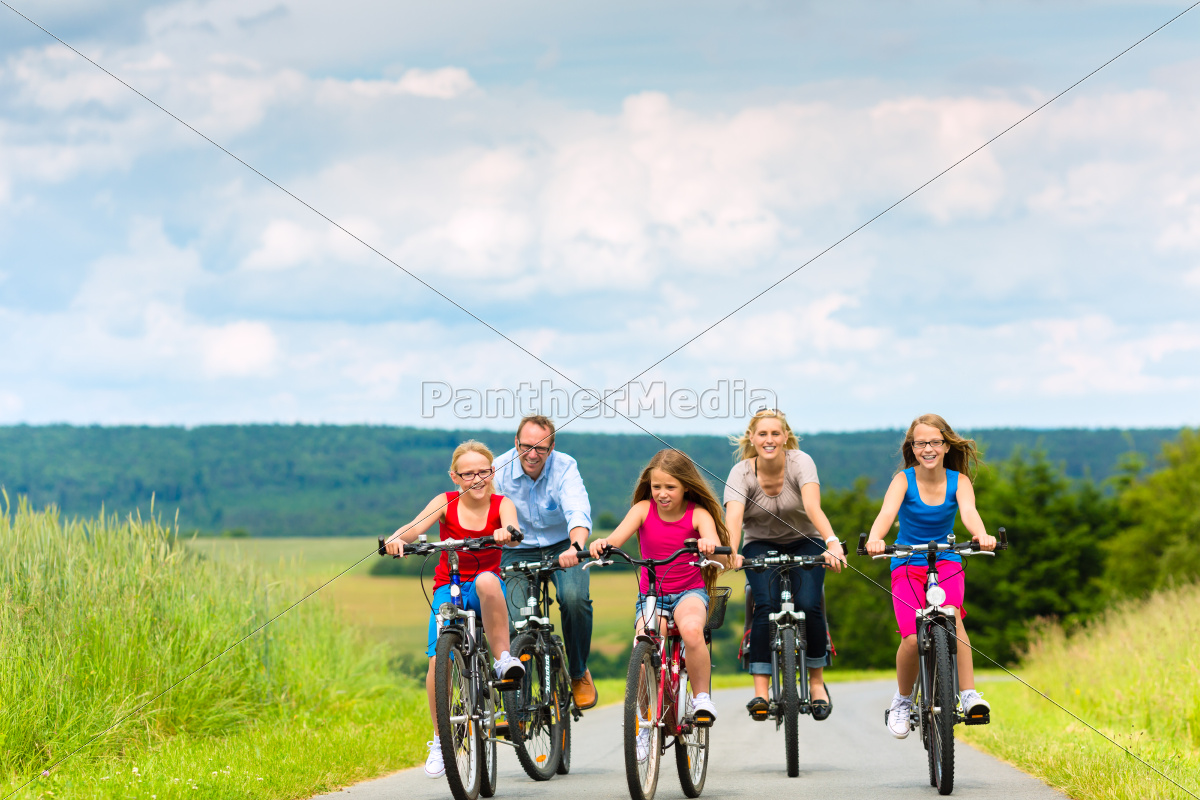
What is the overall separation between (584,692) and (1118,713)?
5.57 metres

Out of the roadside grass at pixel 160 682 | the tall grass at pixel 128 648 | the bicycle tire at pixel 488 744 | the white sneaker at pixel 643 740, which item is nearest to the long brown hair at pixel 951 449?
the white sneaker at pixel 643 740

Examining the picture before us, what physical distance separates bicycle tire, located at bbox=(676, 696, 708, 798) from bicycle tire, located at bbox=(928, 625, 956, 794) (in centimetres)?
120

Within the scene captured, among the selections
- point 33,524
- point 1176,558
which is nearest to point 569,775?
point 33,524

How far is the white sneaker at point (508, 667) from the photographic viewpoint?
6.49 meters

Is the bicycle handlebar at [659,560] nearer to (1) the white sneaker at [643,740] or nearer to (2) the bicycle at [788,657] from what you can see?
(2) the bicycle at [788,657]

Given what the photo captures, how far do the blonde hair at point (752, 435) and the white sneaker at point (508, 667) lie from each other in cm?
202

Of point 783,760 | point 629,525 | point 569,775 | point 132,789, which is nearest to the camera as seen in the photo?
point 132,789

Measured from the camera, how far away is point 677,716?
6086 millimetres

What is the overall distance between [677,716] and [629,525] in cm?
104

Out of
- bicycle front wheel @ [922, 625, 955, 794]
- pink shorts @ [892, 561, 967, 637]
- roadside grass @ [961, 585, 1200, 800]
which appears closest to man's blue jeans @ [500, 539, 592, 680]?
pink shorts @ [892, 561, 967, 637]

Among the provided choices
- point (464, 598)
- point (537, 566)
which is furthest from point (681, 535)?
point (464, 598)

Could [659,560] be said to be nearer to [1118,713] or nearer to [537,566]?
[537,566]

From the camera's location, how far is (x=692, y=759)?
6.29m

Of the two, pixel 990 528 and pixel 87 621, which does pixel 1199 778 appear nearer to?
pixel 87 621
